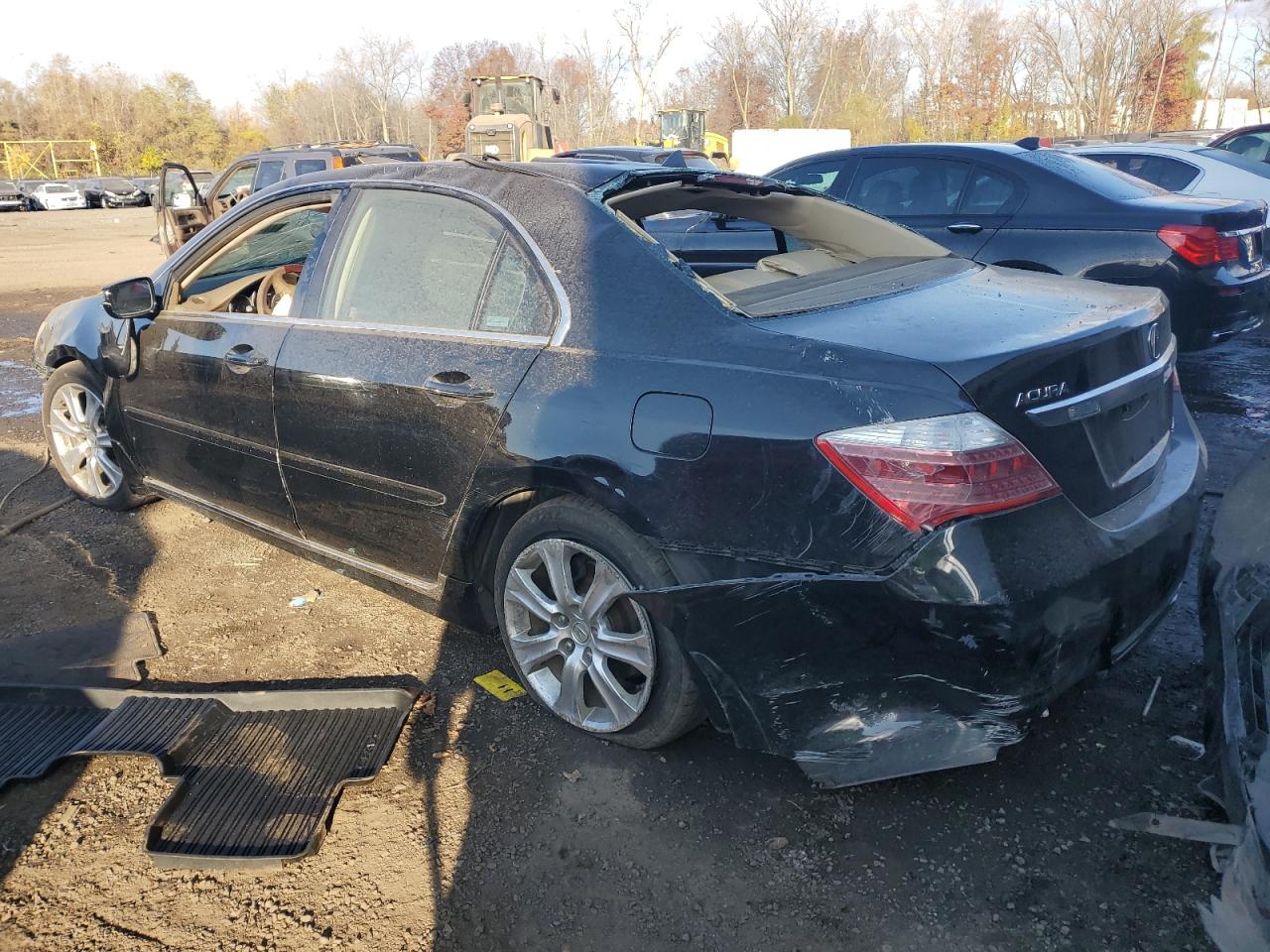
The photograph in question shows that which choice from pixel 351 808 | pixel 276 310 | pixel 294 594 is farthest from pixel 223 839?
pixel 276 310

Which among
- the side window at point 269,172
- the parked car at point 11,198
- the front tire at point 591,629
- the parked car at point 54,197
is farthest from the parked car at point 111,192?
the front tire at point 591,629

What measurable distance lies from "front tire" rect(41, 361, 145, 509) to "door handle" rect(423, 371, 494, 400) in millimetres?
2382

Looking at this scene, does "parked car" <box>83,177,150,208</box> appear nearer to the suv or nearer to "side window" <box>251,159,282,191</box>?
the suv

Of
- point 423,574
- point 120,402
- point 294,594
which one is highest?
point 120,402

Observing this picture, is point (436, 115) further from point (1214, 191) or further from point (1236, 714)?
point (1236, 714)

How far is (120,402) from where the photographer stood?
430 centimetres

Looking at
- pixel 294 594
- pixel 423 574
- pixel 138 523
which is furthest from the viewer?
pixel 138 523

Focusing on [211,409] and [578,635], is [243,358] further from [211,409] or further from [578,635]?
[578,635]

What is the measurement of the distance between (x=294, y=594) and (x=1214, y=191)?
8.91 m

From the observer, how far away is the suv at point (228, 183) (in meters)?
12.5

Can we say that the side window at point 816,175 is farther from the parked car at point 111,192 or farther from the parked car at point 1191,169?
the parked car at point 111,192

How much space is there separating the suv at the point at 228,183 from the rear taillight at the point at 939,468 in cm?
1172

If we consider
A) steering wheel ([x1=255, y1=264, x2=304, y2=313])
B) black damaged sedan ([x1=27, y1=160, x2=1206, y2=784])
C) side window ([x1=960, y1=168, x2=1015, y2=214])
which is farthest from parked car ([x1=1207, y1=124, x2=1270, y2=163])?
steering wheel ([x1=255, y1=264, x2=304, y2=313])

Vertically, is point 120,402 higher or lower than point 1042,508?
lower
